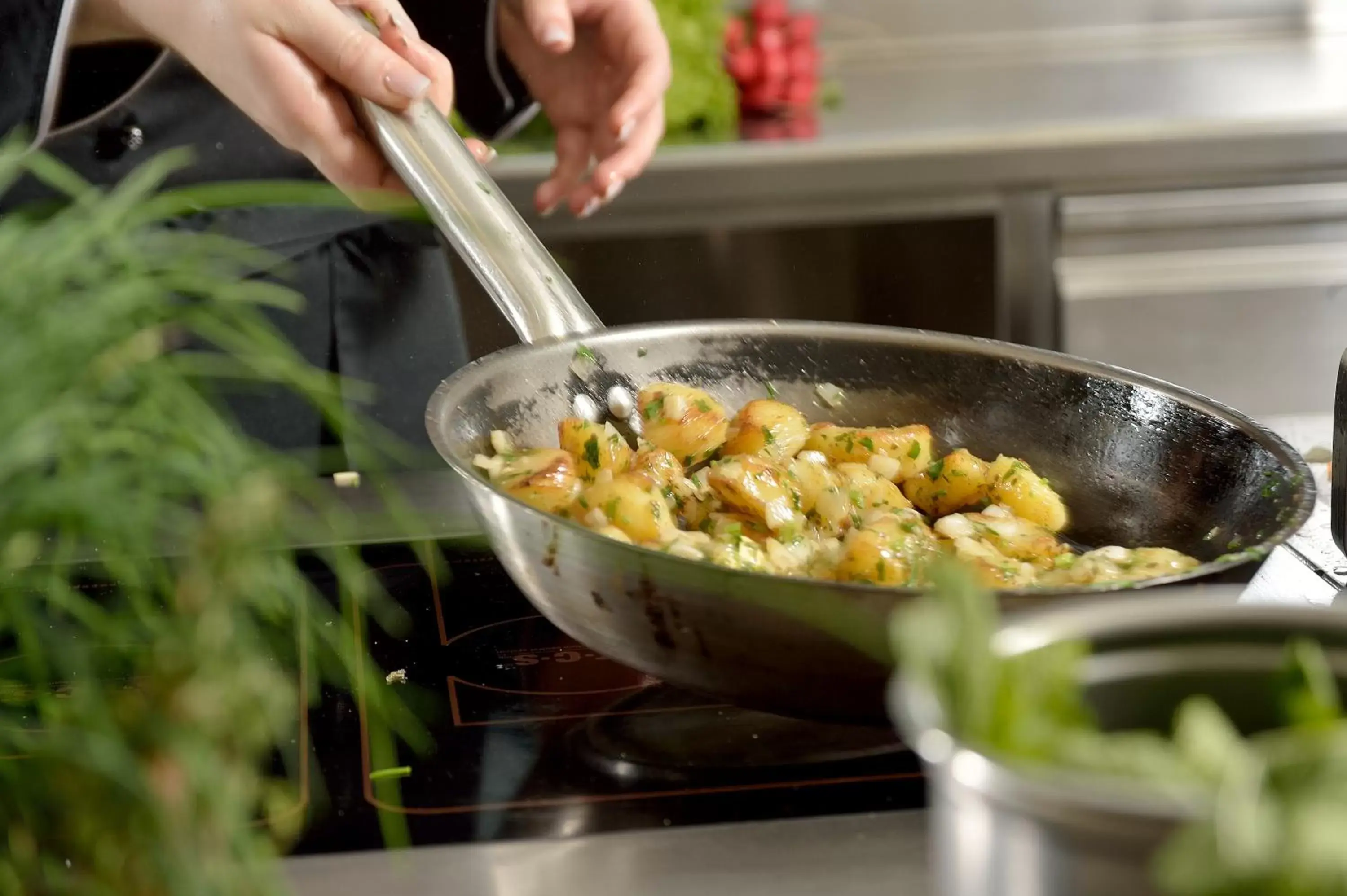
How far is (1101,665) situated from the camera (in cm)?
45

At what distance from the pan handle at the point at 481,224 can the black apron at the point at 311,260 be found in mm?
463

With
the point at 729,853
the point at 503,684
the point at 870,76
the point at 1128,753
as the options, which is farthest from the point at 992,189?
the point at 1128,753

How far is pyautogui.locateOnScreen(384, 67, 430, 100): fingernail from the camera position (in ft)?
3.42

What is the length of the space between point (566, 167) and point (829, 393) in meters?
0.53

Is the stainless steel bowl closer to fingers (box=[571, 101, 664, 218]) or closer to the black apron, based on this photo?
fingers (box=[571, 101, 664, 218])

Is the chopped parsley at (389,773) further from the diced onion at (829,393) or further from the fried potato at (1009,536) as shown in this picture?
the diced onion at (829,393)

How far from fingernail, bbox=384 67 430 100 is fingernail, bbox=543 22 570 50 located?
0.23 m

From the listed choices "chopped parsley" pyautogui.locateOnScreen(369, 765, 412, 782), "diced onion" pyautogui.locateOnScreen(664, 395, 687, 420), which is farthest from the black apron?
"chopped parsley" pyautogui.locateOnScreen(369, 765, 412, 782)

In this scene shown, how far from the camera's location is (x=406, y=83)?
1.04 meters

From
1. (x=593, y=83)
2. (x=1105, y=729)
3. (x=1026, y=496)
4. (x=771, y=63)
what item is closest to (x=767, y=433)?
(x=1026, y=496)

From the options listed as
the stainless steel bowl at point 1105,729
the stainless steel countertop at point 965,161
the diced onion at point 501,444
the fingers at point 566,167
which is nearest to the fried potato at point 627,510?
the diced onion at point 501,444

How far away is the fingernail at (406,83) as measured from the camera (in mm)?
1043

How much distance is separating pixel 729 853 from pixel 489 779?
0.43 feet

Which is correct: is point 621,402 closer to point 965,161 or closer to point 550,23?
point 550,23
